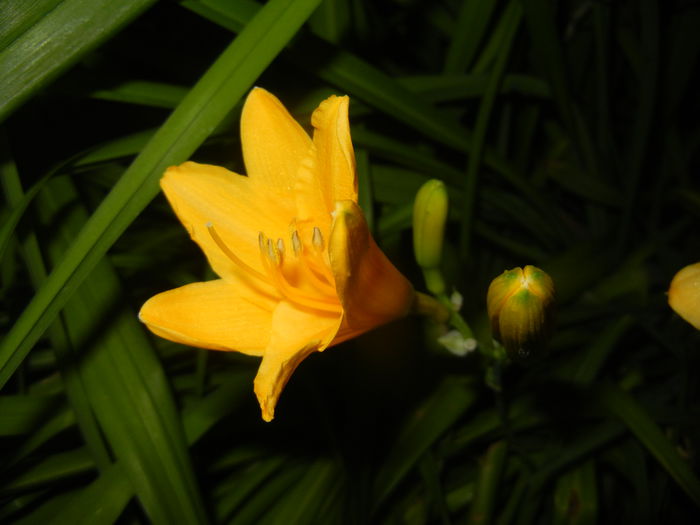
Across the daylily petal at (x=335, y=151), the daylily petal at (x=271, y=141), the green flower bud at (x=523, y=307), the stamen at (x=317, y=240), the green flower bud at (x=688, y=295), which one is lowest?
the green flower bud at (x=688, y=295)

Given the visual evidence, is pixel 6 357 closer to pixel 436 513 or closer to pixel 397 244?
pixel 397 244

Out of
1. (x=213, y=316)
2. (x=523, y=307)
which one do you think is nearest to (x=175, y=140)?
(x=213, y=316)

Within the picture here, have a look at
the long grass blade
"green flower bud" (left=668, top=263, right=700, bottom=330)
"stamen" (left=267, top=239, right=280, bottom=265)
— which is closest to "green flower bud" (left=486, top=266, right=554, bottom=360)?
"green flower bud" (left=668, top=263, right=700, bottom=330)

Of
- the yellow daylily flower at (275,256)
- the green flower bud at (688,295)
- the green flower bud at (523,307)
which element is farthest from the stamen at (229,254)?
the green flower bud at (688,295)

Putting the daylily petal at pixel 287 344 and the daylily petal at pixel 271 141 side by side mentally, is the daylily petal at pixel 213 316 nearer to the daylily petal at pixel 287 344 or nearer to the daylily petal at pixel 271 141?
the daylily petal at pixel 287 344

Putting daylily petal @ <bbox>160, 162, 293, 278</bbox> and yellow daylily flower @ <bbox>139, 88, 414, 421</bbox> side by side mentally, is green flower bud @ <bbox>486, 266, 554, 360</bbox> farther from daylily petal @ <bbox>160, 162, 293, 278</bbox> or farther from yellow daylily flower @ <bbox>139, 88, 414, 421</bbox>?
daylily petal @ <bbox>160, 162, 293, 278</bbox>

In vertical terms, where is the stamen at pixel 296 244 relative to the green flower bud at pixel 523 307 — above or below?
above
